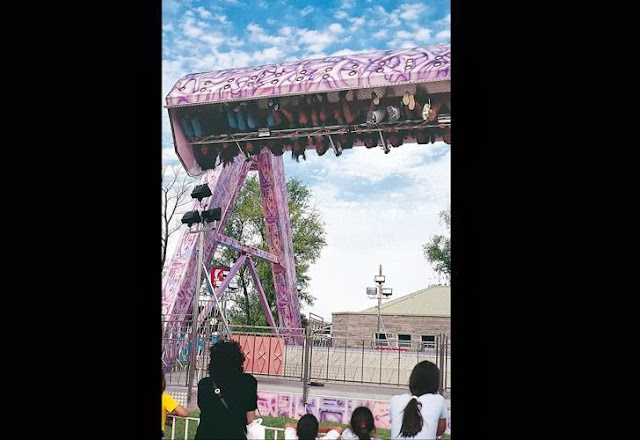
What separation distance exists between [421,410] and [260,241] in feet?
4.92

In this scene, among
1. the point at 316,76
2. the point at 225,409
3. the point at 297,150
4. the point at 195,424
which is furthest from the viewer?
the point at 297,150

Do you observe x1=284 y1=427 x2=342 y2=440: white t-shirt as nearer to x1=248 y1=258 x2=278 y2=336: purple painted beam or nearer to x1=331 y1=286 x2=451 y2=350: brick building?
x1=331 y1=286 x2=451 y2=350: brick building

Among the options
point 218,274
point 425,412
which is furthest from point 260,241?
point 425,412

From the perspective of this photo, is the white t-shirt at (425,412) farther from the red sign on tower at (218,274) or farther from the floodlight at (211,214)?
the floodlight at (211,214)

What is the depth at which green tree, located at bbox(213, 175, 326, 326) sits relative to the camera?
11.4ft

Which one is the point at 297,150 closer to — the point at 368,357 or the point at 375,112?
the point at 375,112

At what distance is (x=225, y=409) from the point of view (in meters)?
2.88

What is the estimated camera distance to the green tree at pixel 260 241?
3.48 m

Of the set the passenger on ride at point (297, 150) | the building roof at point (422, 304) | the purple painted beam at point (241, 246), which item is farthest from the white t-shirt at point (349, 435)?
the passenger on ride at point (297, 150)
